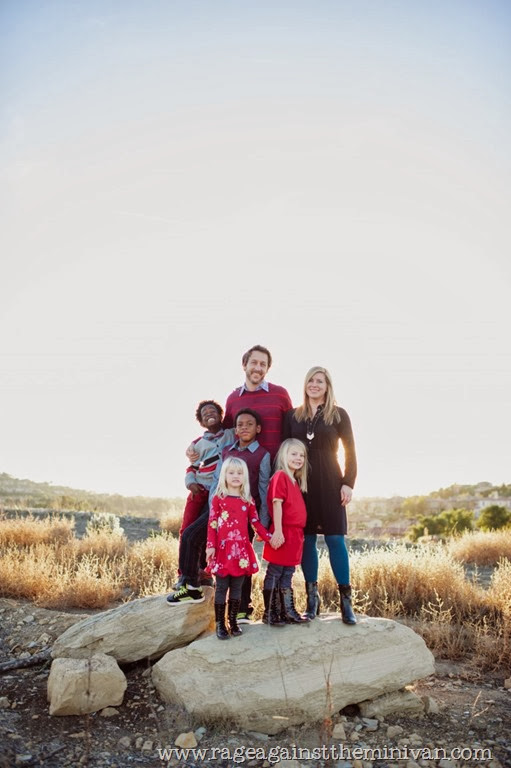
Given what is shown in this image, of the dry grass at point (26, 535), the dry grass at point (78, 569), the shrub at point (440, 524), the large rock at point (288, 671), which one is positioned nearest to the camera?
the large rock at point (288, 671)

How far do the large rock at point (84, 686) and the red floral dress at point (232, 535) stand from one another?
115 cm

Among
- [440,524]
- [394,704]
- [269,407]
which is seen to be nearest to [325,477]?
[269,407]

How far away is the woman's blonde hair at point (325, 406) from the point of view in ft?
16.4

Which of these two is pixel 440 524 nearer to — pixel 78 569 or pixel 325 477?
pixel 78 569

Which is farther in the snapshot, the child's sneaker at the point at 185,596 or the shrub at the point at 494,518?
the shrub at the point at 494,518

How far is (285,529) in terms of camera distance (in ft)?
15.4

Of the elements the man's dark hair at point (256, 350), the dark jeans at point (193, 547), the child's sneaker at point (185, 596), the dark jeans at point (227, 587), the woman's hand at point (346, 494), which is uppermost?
the man's dark hair at point (256, 350)

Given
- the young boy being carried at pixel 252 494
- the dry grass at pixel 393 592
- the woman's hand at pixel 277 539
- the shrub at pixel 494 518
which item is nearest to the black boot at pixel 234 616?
the young boy being carried at pixel 252 494

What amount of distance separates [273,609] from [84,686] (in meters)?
1.62

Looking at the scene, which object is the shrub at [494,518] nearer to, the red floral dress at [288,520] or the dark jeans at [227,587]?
the red floral dress at [288,520]

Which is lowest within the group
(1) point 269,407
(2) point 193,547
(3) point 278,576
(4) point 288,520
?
(3) point 278,576

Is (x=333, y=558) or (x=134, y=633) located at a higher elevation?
(x=333, y=558)

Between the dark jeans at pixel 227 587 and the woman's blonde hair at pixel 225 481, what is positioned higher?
the woman's blonde hair at pixel 225 481

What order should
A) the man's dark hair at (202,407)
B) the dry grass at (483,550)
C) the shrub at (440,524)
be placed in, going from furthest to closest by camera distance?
the shrub at (440,524)
the dry grass at (483,550)
the man's dark hair at (202,407)
